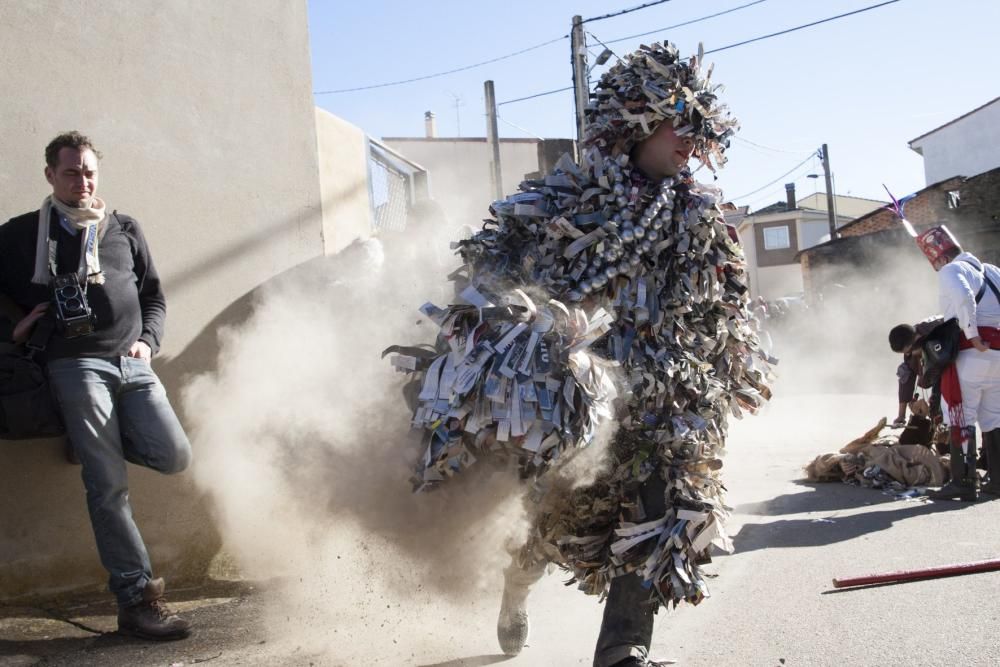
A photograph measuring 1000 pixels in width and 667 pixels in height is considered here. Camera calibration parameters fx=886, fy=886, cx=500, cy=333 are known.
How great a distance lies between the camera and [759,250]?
5306cm

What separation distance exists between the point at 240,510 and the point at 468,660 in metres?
1.57

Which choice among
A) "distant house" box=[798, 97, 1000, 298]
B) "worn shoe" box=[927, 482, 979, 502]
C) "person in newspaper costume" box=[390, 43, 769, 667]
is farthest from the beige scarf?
"distant house" box=[798, 97, 1000, 298]

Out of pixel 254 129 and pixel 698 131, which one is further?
pixel 254 129

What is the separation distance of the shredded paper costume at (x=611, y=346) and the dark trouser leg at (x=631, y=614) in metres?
0.03

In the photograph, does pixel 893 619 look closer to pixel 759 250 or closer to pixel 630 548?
pixel 630 548

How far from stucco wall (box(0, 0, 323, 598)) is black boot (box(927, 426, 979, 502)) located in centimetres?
457

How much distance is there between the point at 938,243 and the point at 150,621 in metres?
5.83

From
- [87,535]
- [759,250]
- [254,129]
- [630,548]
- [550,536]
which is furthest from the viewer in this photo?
[759,250]

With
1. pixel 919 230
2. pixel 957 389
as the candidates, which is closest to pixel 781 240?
pixel 919 230

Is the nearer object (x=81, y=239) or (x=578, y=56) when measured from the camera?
(x=81, y=239)

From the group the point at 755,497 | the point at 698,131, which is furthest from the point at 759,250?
the point at 698,131

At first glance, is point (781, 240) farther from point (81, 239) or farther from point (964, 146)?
point (81, 239)

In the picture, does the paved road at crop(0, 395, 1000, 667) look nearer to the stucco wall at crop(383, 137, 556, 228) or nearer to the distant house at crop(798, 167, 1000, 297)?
the distant house at crop(798, 167, 1000, 297)

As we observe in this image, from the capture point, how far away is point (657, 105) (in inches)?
123
